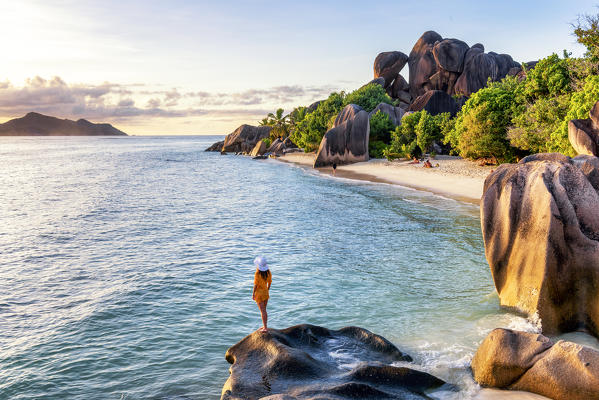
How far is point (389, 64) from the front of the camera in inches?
4040

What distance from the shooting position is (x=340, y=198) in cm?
3747

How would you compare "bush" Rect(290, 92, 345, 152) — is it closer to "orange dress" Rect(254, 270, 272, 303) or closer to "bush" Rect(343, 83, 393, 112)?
"bush" Rect(343, 83, 393, 112)

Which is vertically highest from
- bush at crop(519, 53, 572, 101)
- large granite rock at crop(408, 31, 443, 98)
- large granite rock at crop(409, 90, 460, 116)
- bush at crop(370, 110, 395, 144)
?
large granite rock at crop(408, 31, 443, 98)

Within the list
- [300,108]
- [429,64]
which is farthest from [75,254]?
[429,64]

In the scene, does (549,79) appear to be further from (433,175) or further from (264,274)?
(264,274)

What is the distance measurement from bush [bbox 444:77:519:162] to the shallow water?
12.9 metres

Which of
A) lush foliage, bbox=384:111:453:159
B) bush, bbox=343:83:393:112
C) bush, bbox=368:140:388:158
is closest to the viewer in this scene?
lush foliage, bbox=384:111:453:159

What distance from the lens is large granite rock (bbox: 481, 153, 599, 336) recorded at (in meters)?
11.1

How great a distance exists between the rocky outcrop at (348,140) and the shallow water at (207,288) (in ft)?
88.7

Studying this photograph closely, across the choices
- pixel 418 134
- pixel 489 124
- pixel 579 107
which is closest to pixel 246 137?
pixel 418 134

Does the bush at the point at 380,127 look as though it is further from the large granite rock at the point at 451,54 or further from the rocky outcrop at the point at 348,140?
the large granite rock at the point at 451,54

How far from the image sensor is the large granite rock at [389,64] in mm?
102438

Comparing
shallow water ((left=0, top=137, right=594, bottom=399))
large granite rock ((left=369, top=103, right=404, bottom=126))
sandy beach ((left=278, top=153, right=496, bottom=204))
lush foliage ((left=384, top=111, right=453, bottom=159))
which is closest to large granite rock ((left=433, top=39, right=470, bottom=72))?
large granite rock ((left=369, top=103, right=404, bottom=126))

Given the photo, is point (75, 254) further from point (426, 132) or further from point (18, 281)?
point (426, 132)
